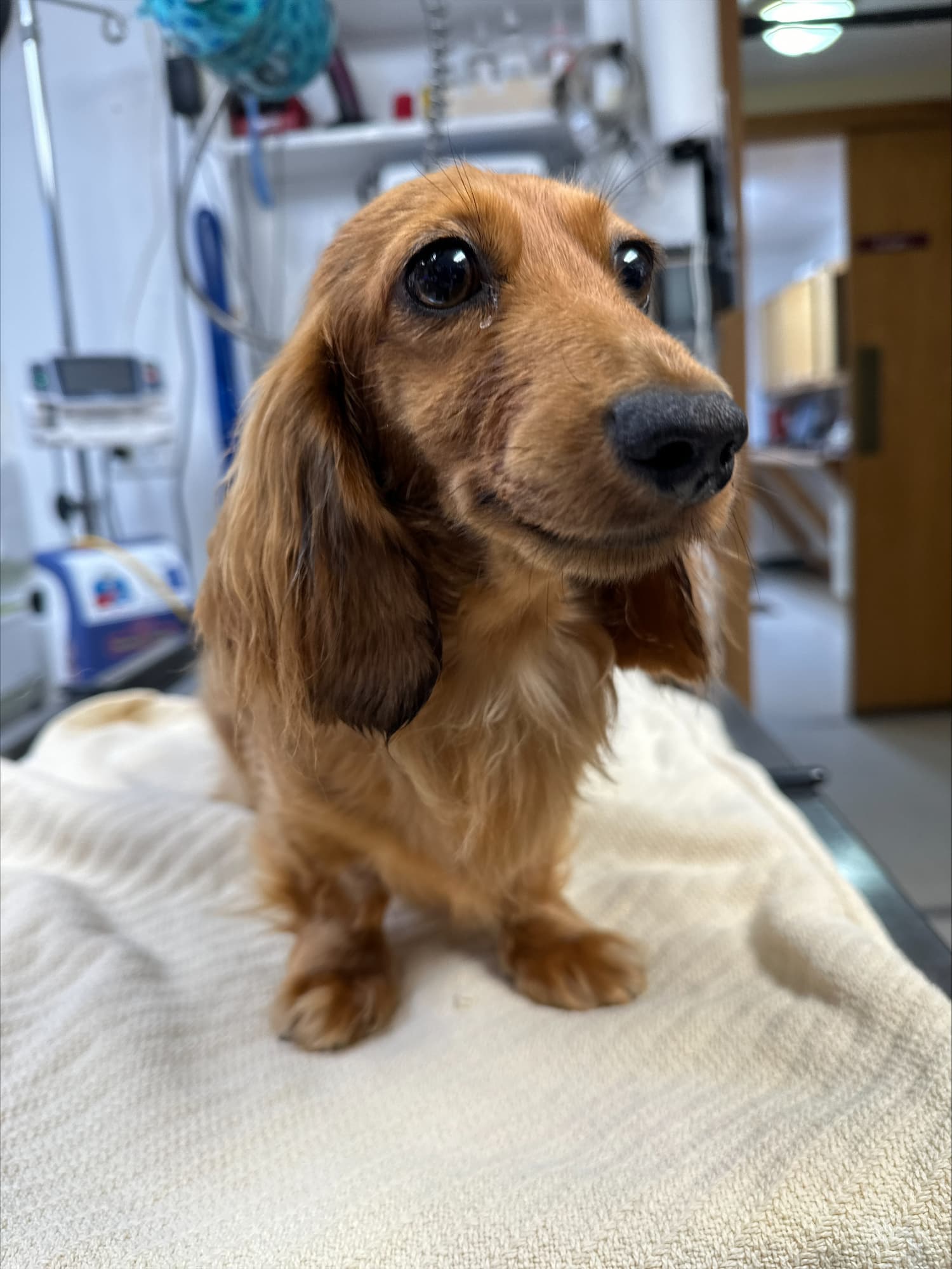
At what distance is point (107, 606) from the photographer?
1.73 m

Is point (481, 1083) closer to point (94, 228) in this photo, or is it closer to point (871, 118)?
point (871, 118)

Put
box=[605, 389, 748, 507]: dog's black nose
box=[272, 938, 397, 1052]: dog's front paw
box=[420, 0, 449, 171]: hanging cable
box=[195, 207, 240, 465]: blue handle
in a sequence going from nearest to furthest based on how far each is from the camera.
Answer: box=[605, 389, 748, 507]: dog's black nose < box=[272, 938, 397, 1052]: dog's front paw < box=[420, 0, 449, 171]: hanging cable < box=[195, 207, 240, 465]: blue handle

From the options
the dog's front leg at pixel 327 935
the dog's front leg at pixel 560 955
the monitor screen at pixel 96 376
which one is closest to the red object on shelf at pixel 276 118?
the monitor screen at pixel 96 376

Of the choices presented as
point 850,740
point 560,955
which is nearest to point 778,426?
point 850,740

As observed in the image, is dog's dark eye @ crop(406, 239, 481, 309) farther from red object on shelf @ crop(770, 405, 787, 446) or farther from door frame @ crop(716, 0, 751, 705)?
red object on shelf @ crop(770, 405, 787, 446)

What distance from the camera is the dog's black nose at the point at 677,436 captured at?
485 mm

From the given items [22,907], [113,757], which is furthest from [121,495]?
[22,907]

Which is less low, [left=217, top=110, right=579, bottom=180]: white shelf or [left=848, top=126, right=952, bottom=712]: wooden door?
[left=217, top=110, right=579, bottom=180]: white shelf

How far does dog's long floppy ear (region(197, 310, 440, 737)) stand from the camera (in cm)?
68

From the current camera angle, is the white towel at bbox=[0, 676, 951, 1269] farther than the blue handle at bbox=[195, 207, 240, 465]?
No

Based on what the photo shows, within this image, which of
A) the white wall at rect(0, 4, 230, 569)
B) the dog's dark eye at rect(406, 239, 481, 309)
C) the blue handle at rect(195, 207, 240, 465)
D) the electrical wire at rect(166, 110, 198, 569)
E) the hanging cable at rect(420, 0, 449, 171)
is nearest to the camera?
the dog's dark eye at rect(406, 239, 481, 309)

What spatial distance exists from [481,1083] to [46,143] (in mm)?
1138

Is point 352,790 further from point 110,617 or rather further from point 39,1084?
point 110,617

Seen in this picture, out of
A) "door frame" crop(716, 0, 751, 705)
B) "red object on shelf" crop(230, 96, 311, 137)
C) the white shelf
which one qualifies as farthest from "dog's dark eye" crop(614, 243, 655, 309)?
"red object on shelf" crop(230, 96, 311, 137)
